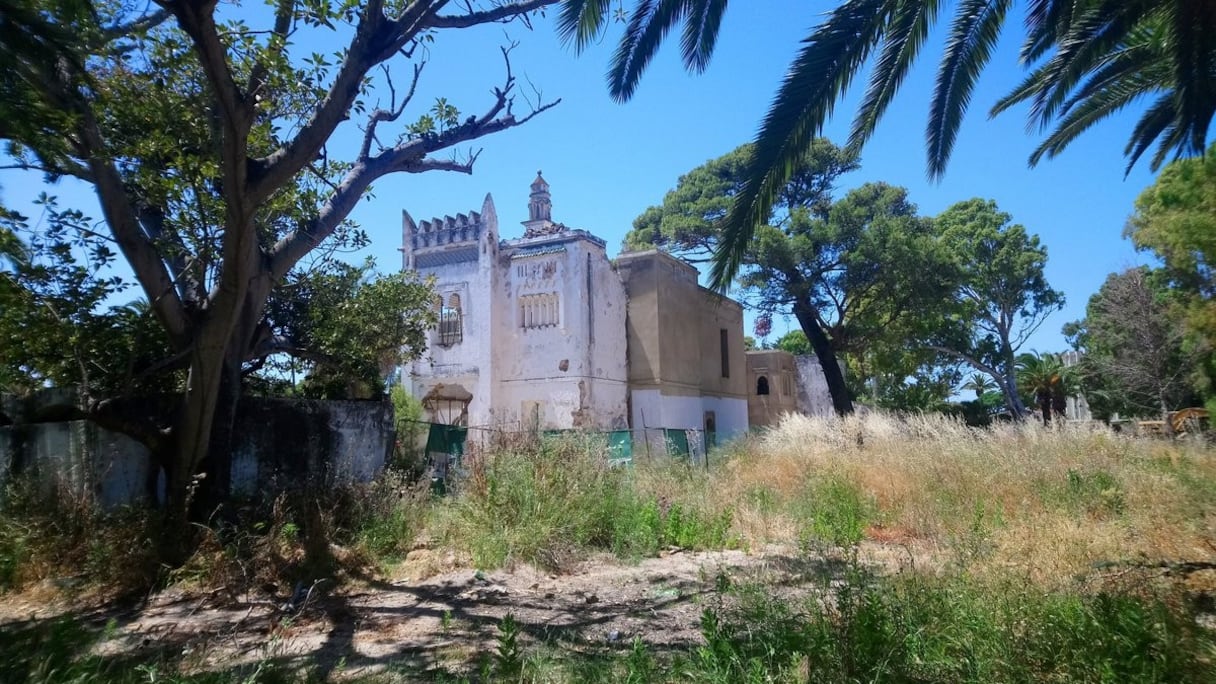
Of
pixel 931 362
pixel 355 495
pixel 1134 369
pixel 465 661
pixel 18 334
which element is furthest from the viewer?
pixel 931 362

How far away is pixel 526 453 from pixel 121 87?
20.1 ft

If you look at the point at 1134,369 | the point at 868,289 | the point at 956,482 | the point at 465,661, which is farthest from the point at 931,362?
the point at 465,661

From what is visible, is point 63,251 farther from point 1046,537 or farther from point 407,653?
point 1046,537

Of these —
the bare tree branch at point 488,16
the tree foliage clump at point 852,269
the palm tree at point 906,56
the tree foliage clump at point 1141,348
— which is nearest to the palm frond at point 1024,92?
the palm tree at point 906,56

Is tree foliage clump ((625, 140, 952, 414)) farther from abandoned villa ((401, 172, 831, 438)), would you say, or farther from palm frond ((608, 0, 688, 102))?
palm frond ((608, 0, 688, 102))

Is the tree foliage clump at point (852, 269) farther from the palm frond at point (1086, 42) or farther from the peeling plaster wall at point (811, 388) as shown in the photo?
the palm frond at point (1086, 42)

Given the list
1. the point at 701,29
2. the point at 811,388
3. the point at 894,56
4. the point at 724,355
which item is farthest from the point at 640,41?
the point at 811,388

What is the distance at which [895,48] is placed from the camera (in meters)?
5.74

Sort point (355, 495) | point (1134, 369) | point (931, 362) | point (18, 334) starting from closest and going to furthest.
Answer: point (18, 334)
point (355, 495)
point (1134, 369)
point (931, 362)

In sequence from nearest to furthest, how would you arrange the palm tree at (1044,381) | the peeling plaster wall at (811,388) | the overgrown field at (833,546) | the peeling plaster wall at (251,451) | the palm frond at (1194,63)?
the overgrown field at (833,546)
the palm frond at (1194,63)
the peeling plaster wall at (251,451)
the palm tree at (1044,381)
the peeling plaster wall at (811,388)

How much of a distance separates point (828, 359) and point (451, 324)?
1306 cm

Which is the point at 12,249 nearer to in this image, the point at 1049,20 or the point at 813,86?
the point at 813,86

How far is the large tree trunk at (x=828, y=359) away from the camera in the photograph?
2259 cm

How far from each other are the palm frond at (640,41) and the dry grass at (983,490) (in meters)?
5.18
